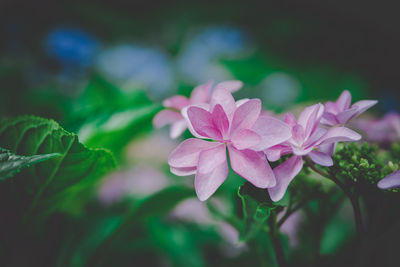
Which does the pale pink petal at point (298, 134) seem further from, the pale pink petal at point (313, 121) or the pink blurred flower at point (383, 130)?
the pink blurred flower at point (383, 130)

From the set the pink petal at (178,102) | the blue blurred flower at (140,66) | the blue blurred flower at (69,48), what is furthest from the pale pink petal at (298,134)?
the blue blurred flower at (69,48)

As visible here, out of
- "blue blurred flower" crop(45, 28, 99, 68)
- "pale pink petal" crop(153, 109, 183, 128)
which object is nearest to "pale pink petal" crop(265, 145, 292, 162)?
"pale pink petal" crop(153, 109, 183, 128)

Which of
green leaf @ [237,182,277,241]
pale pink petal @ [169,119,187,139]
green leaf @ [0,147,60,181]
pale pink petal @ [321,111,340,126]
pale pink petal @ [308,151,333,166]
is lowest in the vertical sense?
green leaf @ [237,182,277,241]

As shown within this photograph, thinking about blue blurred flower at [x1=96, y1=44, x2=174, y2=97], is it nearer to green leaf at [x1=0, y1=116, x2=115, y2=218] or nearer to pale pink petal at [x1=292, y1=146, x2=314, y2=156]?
green leaf at [x1=0, y1=116, x2=115, y2=218]

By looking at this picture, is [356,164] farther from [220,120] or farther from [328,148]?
[220,120]

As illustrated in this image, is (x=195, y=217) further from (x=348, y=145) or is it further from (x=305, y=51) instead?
(x=305, y=51)

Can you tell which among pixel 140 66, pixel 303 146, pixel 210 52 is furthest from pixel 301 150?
pixel 210 52
